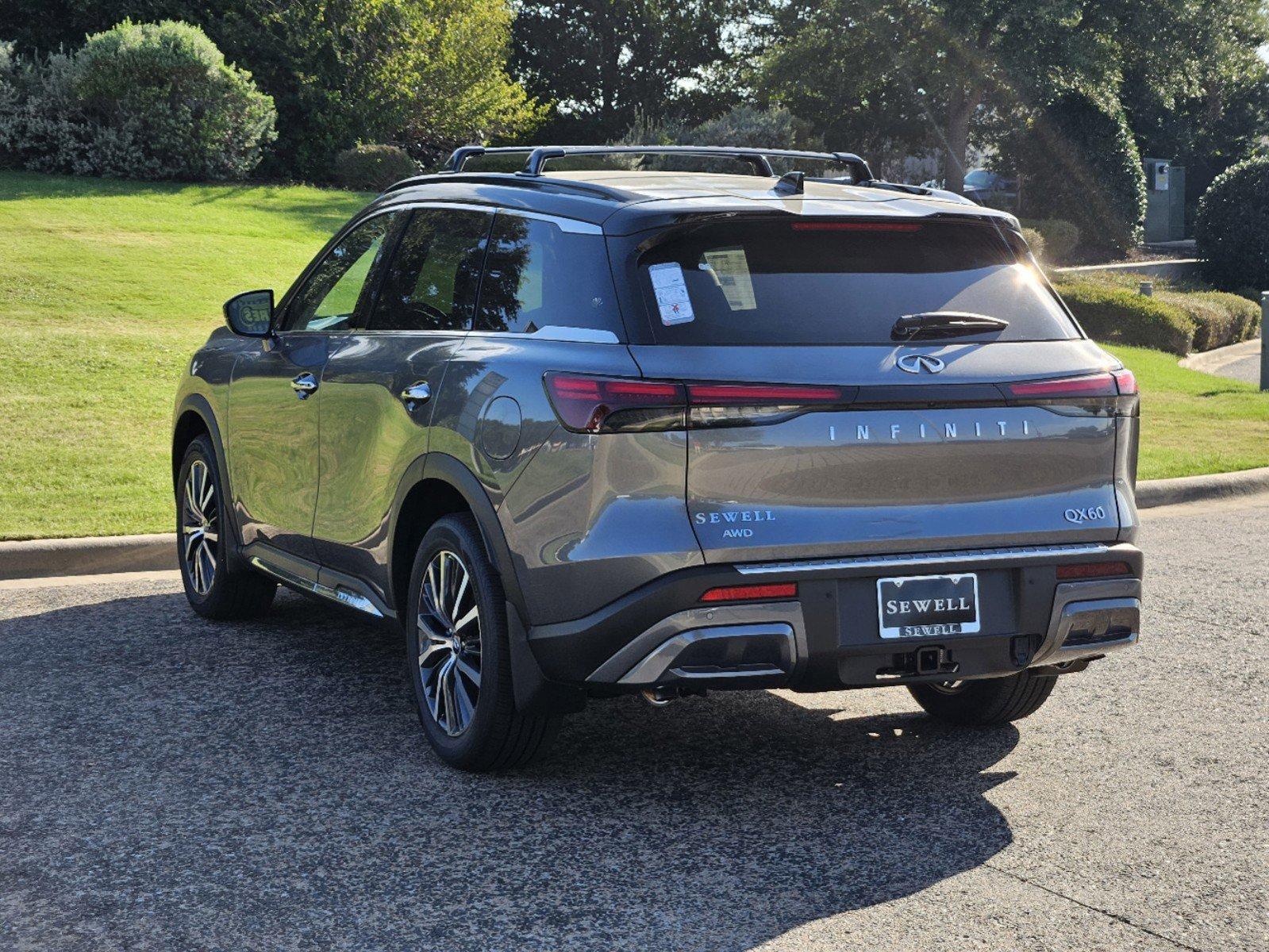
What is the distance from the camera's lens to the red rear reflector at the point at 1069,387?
182 inches

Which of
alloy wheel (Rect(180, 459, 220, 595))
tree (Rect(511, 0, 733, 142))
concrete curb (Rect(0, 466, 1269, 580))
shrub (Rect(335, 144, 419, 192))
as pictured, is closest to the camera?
alloy wheel (Rect(180, 459, 220, 595))

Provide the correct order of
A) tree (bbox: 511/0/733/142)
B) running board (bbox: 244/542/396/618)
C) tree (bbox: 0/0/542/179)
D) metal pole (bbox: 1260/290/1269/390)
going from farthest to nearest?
tree (bbox: 511/0/733/142) < tree (bbox: 0/0/542/179) < metal pole (bbox: 1260/290/1269/390) < running board (bbox: 244/542/396/618)

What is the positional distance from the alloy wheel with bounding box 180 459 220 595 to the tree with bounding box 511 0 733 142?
41049 millimetres

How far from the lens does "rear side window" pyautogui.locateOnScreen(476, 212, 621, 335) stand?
15.0 feet

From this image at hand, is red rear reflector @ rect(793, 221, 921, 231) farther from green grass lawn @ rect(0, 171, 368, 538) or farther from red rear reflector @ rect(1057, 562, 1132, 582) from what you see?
green grass lawn @ rect(0, 171, 368, 538)

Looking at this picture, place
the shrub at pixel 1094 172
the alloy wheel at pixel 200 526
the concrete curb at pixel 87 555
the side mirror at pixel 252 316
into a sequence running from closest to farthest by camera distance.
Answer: the side mirror at pixel 252 316 < the alloy wheel at pixel 200 526 < the concrete curb at pixel 87 555 < the shrub at pixel 1094 172

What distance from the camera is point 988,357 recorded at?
4.63 m

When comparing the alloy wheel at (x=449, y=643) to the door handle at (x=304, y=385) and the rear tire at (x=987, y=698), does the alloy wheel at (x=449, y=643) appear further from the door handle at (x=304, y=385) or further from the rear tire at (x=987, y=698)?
the rear tire at (x=987, y=698)

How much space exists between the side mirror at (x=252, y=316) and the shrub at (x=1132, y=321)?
1898 centimetres

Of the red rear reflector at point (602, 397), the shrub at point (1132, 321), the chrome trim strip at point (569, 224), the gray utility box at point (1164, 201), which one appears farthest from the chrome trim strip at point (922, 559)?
the gray utility box at point (1164, 201)

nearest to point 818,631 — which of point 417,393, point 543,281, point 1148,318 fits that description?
point 543,281

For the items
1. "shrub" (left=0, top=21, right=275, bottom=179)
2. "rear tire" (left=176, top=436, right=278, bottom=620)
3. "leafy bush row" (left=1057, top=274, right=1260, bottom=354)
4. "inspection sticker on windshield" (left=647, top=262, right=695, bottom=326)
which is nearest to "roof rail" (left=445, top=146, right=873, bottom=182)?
"inspection sticker on windshield" (left=647, top=262, right=695, bottom=326)

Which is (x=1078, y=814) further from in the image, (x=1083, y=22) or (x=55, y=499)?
(x=1083, y=22)

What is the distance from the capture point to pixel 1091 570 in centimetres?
468
